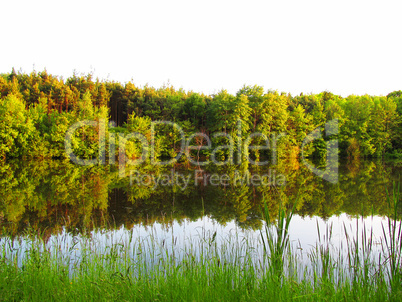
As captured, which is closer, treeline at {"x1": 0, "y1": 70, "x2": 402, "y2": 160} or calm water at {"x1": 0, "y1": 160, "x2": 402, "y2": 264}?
calm water at {"x1": 0, "y1": 160, "x2": 402, "y2": 264}

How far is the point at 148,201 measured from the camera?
12.8m

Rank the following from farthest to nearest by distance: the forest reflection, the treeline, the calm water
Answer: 1. the treeline
2. the forest reflection
3. the calm water

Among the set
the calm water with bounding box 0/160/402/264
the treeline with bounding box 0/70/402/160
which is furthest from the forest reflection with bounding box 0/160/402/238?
the treeline with bounding box 0/70/402/160

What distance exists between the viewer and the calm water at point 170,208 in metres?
7.61

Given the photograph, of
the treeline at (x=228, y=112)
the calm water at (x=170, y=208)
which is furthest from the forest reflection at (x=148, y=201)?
the treeline at (x=228, y=112)

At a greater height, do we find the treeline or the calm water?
the treeline

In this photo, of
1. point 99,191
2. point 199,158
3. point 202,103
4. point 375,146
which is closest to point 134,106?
point 202,103


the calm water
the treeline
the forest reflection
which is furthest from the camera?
the treeline

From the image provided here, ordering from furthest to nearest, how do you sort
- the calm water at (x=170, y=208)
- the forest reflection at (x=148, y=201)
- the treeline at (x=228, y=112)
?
1. the treeline at (x=228, y=112)
2. the forest reflection at (x=148, y=201)
3. the calm water at (x=170, y=208)

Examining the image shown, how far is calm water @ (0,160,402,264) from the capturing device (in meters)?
7.61

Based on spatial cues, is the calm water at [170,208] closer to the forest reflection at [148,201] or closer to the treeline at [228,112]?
the forest reflection at [148,201]

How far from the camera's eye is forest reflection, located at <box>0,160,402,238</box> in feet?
30.1

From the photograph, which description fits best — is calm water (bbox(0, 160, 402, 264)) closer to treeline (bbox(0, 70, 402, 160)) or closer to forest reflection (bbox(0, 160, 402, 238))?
forest reflection (bbox(0, 160, 402, 238))

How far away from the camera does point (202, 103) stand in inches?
1718
